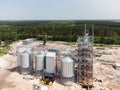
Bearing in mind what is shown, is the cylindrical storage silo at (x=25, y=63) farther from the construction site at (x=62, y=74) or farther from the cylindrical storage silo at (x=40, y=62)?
the cylindrical storage silo at (x=40, y=62)

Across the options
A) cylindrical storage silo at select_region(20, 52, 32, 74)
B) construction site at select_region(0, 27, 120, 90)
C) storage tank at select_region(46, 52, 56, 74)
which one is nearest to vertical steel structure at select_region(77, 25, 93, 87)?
construction site at select_region(0, 27, 120, 90)

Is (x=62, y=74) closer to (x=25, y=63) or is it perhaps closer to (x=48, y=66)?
(x=48, y=66)

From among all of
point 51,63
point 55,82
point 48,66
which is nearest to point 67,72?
point 55,82

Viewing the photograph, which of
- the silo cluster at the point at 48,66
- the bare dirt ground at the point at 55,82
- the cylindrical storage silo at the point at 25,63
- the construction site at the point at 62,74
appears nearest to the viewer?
the bare dirt ground at the point at 55,82

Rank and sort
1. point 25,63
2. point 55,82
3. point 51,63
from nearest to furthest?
point 55,82, point 51,63, point 25,63

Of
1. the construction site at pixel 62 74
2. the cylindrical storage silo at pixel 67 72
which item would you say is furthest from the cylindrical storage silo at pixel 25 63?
the cylindrical storage silo at pixel 67 72

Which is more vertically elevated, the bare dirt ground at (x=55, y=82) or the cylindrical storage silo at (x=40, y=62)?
the cylindrical storage silo at (x=40, y=62)

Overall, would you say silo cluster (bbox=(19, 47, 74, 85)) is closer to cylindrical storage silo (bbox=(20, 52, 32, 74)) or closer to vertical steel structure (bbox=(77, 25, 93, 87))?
cylindrical storage silo (bbox=(20, 52, 32, 74))

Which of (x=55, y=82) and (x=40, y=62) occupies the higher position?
(x=40, y=62)

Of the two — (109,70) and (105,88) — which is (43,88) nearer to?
(105,88)

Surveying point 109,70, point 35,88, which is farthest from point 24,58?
point 109,70

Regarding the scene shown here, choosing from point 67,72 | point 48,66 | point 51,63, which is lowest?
point 67,72
